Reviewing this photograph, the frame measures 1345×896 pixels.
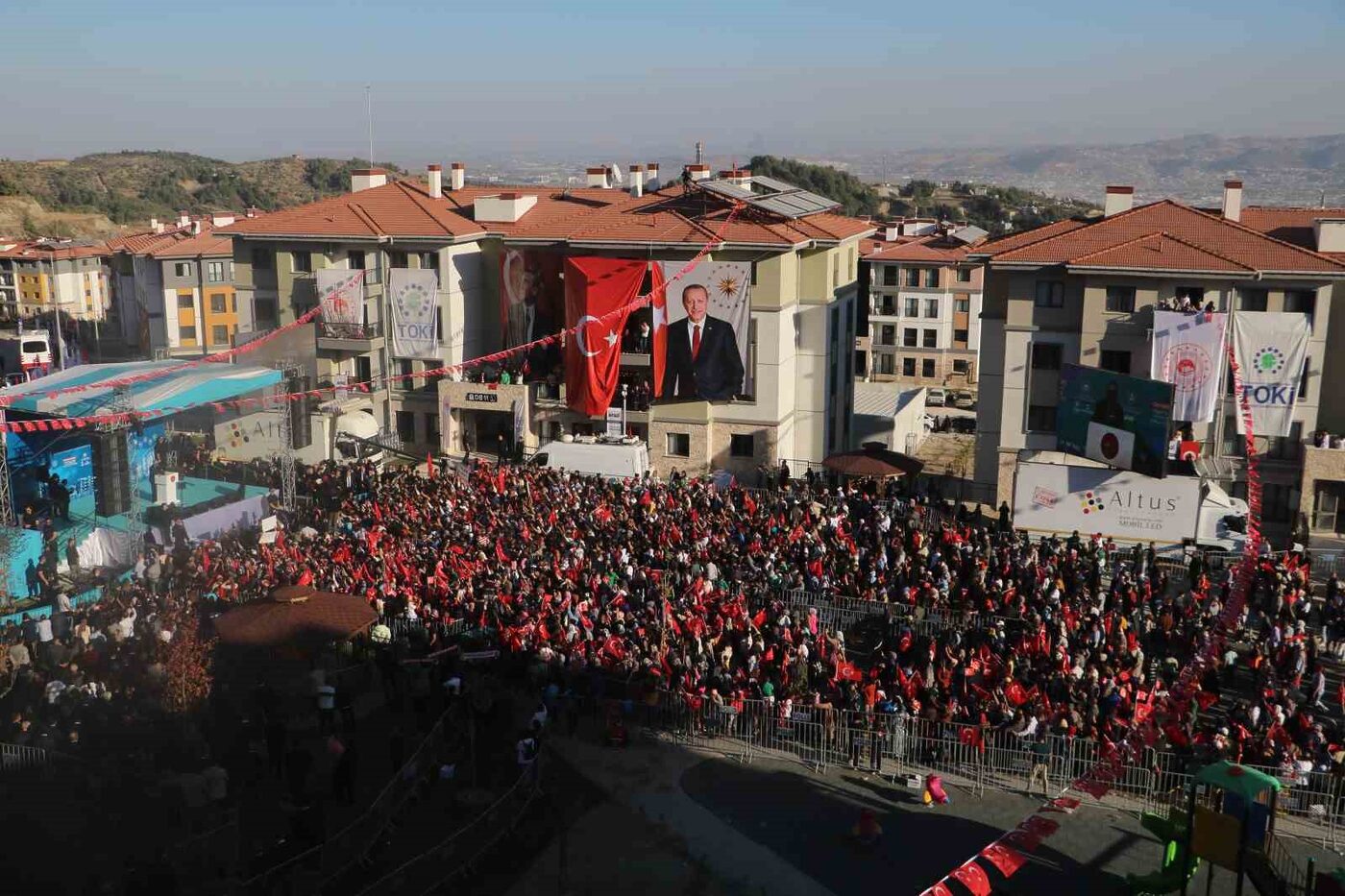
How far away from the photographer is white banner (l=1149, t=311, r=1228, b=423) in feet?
94.6

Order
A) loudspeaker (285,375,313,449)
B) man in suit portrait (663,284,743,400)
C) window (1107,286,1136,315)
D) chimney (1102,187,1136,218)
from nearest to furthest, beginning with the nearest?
window (1107,286,1136,315)
man in suit portrait (663,284,743,400)
chimney (1102,187,1136,218)
loudspeaker (285,375,313,449)

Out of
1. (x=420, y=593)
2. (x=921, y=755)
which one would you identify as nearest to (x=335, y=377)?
(x=420, y=593)

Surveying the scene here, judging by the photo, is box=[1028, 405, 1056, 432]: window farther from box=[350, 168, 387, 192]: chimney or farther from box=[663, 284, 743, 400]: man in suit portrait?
box=[350, 168, 387, 192]: chimney

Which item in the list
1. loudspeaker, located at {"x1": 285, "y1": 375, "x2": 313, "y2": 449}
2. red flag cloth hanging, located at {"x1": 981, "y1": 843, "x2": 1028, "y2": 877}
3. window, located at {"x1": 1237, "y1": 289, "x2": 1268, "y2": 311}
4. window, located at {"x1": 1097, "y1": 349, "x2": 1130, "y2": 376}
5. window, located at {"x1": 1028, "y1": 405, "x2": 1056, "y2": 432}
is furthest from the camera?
loudspeaker, located at {"x1": 285, "y1": 375, "x2": 313, "y2": 449}

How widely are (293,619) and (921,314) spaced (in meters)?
49.1

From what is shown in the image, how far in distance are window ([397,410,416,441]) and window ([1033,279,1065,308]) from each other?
2003 cm

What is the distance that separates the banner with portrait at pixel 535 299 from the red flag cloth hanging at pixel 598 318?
52.0 inches

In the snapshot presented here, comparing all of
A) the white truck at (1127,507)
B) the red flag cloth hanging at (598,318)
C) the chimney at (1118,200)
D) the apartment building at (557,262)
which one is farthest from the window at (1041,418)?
the red flag cloth hanging at (598,318)

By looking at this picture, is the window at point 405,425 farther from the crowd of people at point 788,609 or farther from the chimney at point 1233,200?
the chimney at point 1233,200

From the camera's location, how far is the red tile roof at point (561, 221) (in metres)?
35.1

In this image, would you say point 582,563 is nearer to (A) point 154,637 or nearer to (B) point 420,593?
(B) point 420,593

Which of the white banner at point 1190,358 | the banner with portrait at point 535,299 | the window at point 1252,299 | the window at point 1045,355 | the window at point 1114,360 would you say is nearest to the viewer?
the white banner at point 1190,358

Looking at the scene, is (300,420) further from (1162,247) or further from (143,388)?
(1162,247)

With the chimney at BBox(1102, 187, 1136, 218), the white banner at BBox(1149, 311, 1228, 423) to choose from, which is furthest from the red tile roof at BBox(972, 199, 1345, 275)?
the chimney at BBox(1102, 187, 1136, 218)
